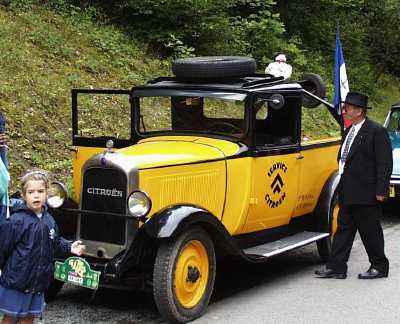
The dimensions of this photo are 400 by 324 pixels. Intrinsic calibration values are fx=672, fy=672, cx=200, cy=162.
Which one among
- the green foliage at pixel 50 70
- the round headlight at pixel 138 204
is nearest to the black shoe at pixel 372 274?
the round headlight at pixel 138 204

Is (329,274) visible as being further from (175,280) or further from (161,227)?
(161,227)

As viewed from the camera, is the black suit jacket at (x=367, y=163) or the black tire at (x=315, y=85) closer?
the black suit jacket at (x=367, y=163)

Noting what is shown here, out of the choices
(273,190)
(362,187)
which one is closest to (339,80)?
(362,187)

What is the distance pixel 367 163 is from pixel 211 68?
5.98ft

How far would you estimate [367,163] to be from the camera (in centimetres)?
670

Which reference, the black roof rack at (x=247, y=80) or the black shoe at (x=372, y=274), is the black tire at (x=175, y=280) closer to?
the black roof rack at (x=247, y=80)

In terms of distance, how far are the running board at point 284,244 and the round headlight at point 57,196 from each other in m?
1.72

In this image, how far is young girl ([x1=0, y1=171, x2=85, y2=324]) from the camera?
164 inches

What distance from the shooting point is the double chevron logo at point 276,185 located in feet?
21.7

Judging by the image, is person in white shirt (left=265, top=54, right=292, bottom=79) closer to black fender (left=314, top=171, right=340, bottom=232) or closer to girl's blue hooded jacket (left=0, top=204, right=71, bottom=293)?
A: black fender (left=314, top=171, right=340, bottom=232)

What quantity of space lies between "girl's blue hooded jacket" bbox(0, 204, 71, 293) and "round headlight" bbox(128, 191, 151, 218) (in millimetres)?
1172

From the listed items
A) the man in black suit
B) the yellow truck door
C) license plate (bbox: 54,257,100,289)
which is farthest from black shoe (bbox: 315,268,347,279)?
license plate (bbox: 54,257,100,289)

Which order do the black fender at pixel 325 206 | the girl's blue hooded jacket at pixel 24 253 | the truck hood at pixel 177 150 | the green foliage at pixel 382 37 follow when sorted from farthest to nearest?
the green foliage at pixel 382 37 → the black fender at pixel 325 206 → the truck hood at pixel 177 150 → the girl's blue hooded jacket at pixel 24 253

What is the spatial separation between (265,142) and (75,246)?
2810mm
